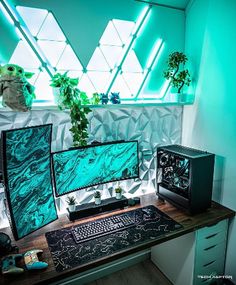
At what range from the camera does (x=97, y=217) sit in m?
1.56

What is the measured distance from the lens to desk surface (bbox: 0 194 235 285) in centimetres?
103

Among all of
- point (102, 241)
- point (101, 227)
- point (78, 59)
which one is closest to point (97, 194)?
point (101, 227)

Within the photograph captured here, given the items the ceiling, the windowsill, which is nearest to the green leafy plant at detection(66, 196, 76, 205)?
the windowsill

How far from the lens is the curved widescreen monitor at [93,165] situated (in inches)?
56.8

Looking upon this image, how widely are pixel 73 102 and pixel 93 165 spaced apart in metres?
0.48

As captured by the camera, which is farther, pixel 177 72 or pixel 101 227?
pixel 177 72

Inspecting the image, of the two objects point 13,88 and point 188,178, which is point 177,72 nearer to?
point 188,178

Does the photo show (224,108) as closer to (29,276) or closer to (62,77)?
A: (62,77)

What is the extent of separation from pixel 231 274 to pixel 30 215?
64.0 inches

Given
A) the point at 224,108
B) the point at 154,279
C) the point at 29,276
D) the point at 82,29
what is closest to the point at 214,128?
the point at 224,108

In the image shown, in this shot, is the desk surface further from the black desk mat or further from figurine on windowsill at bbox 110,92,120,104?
figurine on windowsill at bbox 110,92,120,104

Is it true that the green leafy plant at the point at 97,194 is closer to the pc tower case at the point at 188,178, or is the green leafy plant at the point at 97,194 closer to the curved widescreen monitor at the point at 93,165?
the curved widescreen monitor at the point at 93,165

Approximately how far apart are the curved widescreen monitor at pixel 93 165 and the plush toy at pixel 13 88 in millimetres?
385

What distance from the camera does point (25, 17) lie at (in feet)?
4.68
